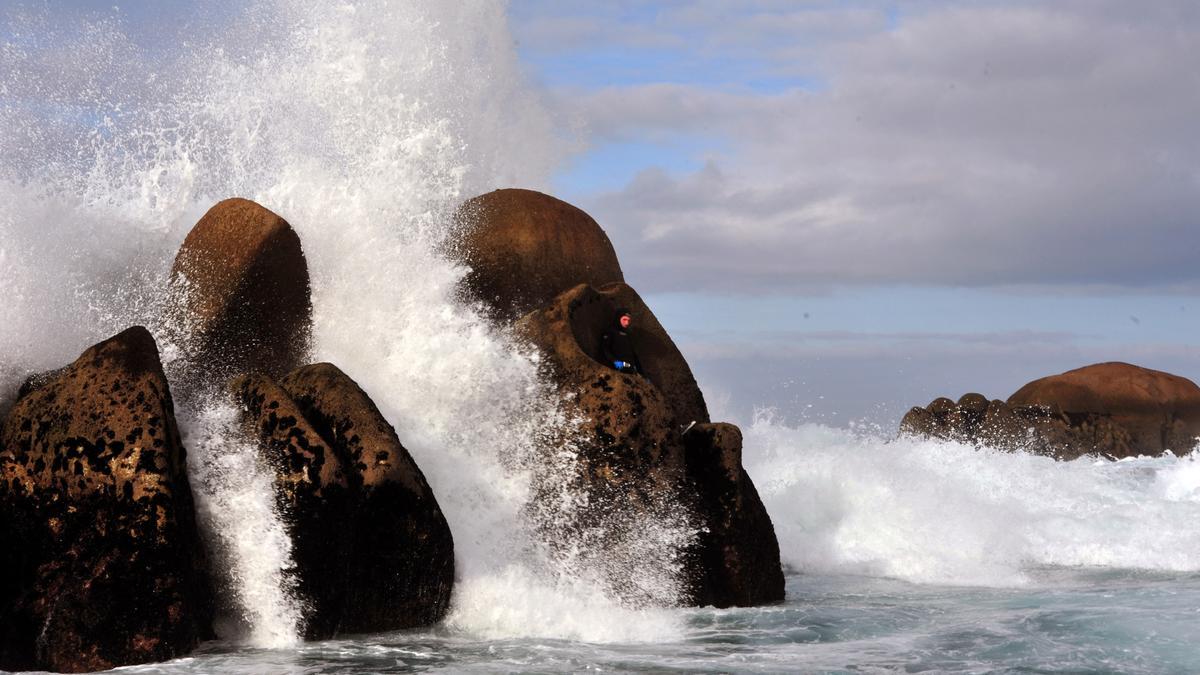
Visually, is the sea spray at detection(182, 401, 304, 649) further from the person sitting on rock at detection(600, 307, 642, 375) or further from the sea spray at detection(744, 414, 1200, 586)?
the sea spray at detection(744, 414, 1200, 586)

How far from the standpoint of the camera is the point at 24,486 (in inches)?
343

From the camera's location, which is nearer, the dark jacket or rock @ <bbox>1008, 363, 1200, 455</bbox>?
the dark jacket

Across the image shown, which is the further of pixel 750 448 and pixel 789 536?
pixel 750 448

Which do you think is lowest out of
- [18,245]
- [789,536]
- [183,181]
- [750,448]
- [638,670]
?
[638,670]

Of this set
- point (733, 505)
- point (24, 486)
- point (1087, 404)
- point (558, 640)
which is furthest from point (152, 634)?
point (1087, 404)

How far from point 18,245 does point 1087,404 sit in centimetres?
2925

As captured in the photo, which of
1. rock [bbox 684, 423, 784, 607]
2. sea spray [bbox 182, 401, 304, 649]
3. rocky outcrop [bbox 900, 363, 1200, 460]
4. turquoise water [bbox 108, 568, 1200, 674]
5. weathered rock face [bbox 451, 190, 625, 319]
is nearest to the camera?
turquoise water [bbox 108, 568, 1200, 674]

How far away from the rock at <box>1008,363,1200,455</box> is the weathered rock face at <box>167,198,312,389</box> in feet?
82.1

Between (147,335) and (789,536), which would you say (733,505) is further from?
(147,335)

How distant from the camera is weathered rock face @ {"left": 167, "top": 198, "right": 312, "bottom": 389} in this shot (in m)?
11.1

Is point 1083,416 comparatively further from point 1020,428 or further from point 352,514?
point 352,514

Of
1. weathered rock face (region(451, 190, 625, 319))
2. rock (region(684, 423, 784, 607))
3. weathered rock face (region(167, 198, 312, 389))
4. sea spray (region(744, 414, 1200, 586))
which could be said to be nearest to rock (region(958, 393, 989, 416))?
sea spray (region(744, 414, 1200, 586))

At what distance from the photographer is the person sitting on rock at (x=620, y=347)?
40.7ft

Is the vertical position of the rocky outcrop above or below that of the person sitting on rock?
above
